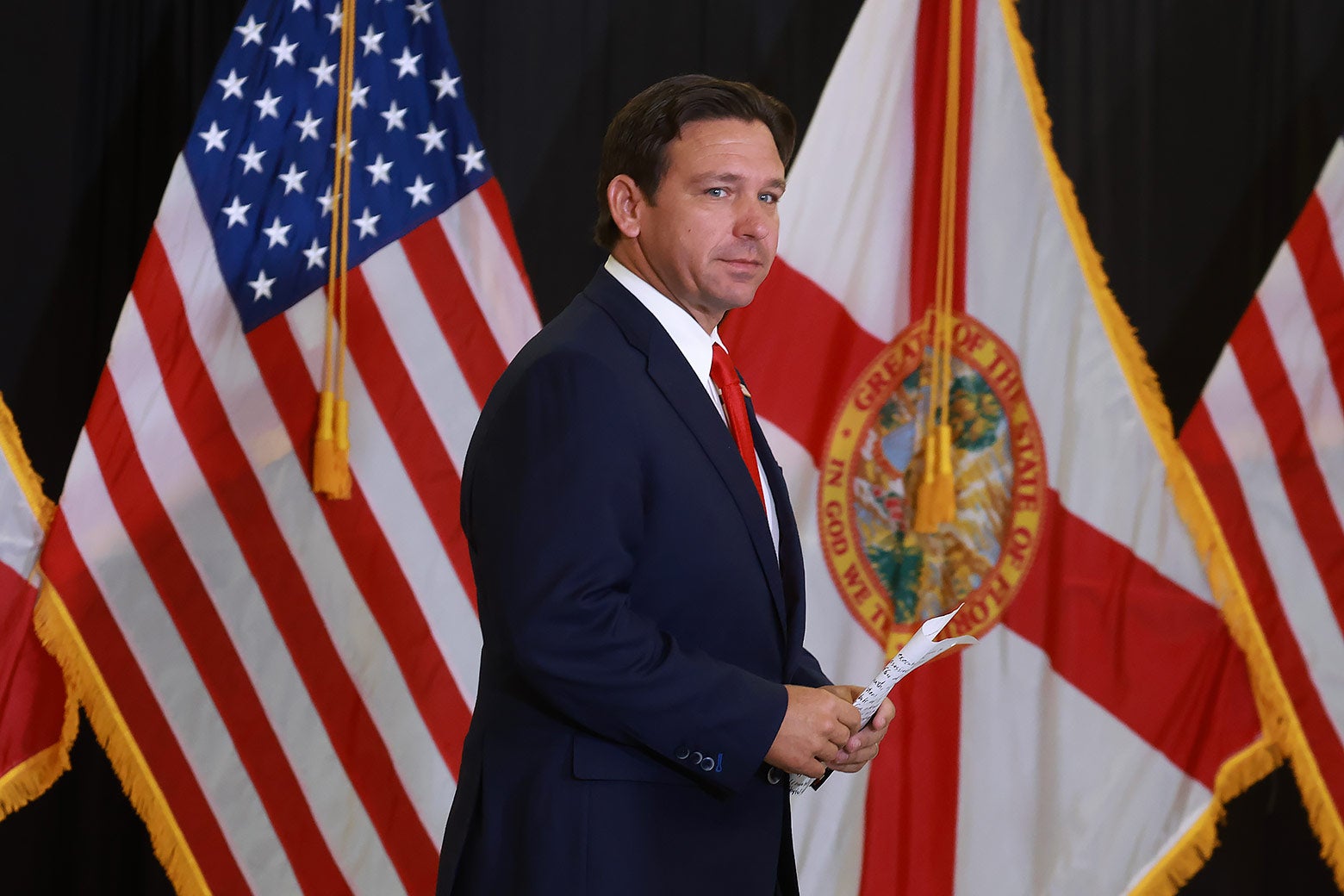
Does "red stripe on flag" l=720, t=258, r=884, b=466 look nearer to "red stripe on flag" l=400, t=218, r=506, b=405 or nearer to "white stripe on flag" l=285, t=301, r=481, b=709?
"red stripe on flag" l=400, t=218, r=506, b=405

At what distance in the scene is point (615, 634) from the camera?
1257 mm

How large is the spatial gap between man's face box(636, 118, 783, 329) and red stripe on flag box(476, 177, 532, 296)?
122cm

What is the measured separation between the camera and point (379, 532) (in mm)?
2639

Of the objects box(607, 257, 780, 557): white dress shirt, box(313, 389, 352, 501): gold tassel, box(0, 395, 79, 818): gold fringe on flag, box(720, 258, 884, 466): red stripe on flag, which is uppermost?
box(607, 257, 780, 557): white dress shirt

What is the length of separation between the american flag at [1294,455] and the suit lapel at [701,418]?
1586 millimetres

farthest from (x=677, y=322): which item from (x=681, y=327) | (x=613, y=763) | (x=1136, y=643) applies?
(x=1136, y=643)

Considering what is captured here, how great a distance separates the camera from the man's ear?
5.08 feet

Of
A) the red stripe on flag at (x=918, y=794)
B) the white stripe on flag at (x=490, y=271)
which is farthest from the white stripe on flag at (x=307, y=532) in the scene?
the red stripe on flag at (x=918, y=794)

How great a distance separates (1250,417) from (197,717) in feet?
7.08

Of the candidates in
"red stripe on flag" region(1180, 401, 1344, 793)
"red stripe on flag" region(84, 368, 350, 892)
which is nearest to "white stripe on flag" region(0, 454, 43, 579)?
"red stripe on flag" region(84, 368, 350, 892)

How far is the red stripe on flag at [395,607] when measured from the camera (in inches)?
103

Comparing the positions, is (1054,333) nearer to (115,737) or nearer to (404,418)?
(404,418)

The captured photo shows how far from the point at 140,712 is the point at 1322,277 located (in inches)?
96.9

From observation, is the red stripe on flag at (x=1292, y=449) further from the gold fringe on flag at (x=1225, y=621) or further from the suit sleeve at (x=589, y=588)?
the suit sleeve at (x=589, y=588)
